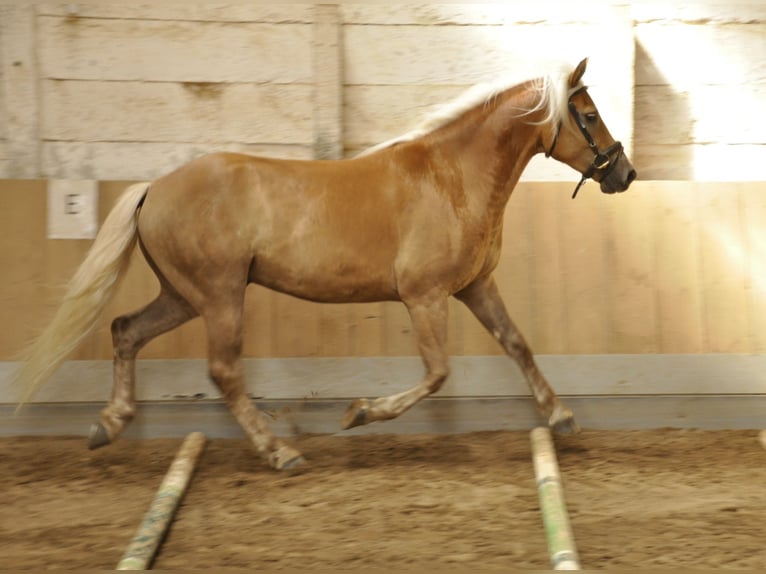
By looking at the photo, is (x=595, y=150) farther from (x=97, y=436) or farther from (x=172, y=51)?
(x=97, y=436)

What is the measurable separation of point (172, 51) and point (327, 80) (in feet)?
2.75

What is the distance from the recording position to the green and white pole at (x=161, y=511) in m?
2.63

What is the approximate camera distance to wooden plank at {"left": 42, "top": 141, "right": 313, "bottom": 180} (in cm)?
463

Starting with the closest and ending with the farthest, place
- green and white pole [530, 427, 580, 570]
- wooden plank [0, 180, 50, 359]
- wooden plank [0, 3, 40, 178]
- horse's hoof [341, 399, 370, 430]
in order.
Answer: green and white pole [530, 427, 580, 570]
horse's hoof [341, 399, 370, 430]
wooden plank [0, 180, 50, 359]
wooden plank [0, 3, 40, 178]

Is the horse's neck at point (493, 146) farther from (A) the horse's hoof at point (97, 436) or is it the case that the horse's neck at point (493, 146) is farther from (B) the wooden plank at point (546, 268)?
(A) the horse's hoof at point (97, 436)

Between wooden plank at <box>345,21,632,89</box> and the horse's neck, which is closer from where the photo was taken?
the horse's neck

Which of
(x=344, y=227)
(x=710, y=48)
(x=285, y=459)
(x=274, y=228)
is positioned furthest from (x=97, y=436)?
(x=710, y=48)

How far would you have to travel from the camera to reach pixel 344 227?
367cm

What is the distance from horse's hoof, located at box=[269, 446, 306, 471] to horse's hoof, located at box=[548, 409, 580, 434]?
1182 millimetres

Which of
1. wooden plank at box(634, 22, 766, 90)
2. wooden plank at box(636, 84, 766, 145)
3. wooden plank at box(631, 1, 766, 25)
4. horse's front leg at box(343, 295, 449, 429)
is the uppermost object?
wooden plank at box(631, 1, 766, 25)

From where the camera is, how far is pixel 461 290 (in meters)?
3.95

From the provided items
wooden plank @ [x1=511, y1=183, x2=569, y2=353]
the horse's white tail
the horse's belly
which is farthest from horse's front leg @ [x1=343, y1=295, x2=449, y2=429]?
the horse's white tail

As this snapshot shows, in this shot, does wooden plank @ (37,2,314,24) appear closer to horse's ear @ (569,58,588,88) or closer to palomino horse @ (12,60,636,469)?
palomino horse @ (12,60,636,469)

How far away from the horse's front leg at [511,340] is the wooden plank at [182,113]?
1.36m
